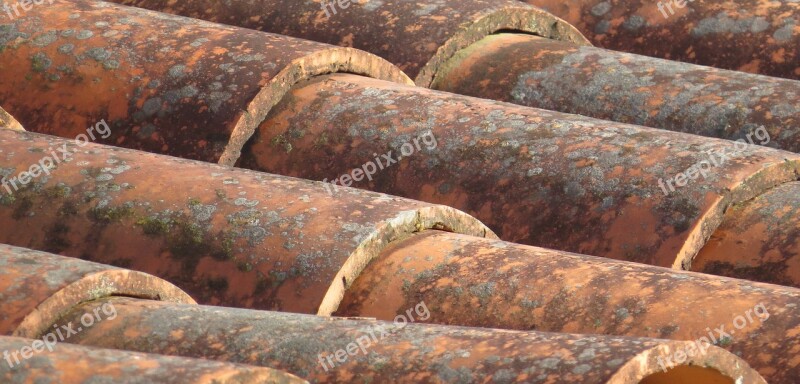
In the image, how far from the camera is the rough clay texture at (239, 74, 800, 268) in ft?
12.3

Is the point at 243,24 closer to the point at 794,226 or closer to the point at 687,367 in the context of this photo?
the point at 794,226

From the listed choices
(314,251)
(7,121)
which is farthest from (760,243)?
(7,121)

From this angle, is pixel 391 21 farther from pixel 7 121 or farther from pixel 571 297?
pixel 571 297

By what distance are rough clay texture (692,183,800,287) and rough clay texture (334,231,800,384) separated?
0.44 m

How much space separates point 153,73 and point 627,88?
143 cm

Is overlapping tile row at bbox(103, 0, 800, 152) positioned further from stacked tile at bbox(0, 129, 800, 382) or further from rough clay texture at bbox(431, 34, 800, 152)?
stacked tile at bbox(0, 129, 800, 382)

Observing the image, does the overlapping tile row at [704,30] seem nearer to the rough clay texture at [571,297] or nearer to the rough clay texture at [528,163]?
the rough clay texture at [528,163]

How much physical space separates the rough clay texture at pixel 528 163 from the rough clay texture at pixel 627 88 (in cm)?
51

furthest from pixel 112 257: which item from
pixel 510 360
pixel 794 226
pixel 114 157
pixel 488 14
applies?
pixel 488 14

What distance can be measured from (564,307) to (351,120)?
1191 mm

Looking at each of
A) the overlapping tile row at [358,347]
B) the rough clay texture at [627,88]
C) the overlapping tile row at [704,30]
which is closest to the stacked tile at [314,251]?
the overlapping tile row at [358,347]

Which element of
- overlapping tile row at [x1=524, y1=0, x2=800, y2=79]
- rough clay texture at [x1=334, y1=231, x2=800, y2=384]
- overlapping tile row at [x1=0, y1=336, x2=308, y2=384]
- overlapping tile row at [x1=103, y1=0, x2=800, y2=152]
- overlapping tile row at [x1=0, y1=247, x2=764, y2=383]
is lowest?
overlapping tile row at [x1=524, y1=0, x2=800, y2=79]

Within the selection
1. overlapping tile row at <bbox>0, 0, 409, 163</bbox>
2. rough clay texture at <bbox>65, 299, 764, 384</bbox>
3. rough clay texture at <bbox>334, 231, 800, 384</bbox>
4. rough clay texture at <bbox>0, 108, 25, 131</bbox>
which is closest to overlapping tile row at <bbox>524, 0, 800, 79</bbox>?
overlapping tile row at <bbox>0, 0, 409, 163</bbox>

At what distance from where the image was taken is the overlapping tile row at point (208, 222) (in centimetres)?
334
